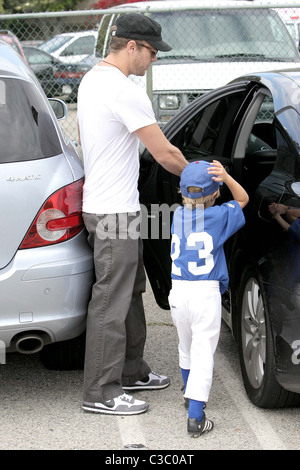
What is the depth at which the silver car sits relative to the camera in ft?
11.6

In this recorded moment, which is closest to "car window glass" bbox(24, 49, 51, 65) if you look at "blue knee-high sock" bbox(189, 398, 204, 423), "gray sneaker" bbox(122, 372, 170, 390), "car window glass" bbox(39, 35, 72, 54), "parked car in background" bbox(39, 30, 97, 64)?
"parked car in background" bbox(39, 30, 97, 64)

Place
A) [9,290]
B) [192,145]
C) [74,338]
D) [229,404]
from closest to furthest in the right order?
[9,290] → [229,404] → [74,338] → [192,145]

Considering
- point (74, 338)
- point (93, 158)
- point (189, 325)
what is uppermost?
point (93, 158)

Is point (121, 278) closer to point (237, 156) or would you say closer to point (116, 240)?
point (116, 240)

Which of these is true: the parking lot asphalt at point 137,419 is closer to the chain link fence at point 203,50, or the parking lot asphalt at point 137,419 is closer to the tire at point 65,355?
the tire at point 65,355

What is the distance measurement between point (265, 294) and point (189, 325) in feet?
1.28

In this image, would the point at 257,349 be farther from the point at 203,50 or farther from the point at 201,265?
the point at 203,50

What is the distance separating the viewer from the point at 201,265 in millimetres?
3533

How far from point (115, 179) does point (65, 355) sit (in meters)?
1.13

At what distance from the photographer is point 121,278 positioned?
3744 millimetres

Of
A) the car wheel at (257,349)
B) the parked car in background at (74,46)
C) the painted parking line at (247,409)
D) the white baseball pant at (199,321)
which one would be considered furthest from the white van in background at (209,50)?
the parked car in background at (74,46)

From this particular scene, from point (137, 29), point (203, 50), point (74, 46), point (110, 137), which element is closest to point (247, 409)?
point (110, 137)

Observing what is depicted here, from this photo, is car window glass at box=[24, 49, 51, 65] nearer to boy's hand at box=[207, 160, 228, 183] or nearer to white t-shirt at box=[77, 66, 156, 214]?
white t-shirt at box=[77, 66, 156, 214]

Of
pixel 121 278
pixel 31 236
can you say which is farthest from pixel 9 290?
pixel 121 278
